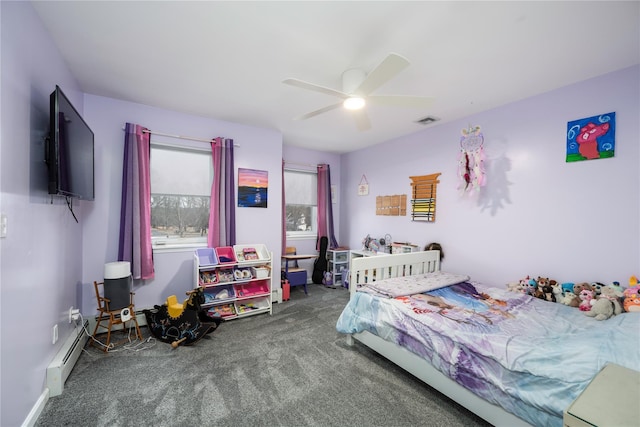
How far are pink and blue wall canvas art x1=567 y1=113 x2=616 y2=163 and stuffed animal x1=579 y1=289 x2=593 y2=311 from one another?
1.15 m

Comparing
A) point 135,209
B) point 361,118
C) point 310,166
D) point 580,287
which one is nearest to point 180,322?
point 135,209

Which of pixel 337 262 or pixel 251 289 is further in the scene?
pixel 337 262

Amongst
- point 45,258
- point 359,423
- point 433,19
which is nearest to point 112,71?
point 45,258

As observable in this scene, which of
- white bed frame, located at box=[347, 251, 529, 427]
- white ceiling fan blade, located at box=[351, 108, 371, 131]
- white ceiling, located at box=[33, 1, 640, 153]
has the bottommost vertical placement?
white bed frame, located at box=[347, 251, 529, 427]

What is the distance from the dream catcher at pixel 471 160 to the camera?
2.99 m

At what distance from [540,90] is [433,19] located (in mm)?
1670

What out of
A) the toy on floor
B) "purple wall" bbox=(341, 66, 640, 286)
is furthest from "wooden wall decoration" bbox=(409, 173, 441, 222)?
the toy on floor

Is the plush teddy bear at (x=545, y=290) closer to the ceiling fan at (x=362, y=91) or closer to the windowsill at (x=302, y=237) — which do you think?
the ceiling fan at (x=362, y=91)

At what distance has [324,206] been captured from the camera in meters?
4.88

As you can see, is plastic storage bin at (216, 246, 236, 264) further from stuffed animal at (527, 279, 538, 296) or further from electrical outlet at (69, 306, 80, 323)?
stuffed animal at (527, 279, 538, 296)

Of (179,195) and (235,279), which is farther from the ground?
(179,195)

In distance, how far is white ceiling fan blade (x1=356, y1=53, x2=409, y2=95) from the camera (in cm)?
149

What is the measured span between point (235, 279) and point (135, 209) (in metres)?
1.34

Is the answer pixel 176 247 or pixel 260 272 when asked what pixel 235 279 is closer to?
pixel 260 272
